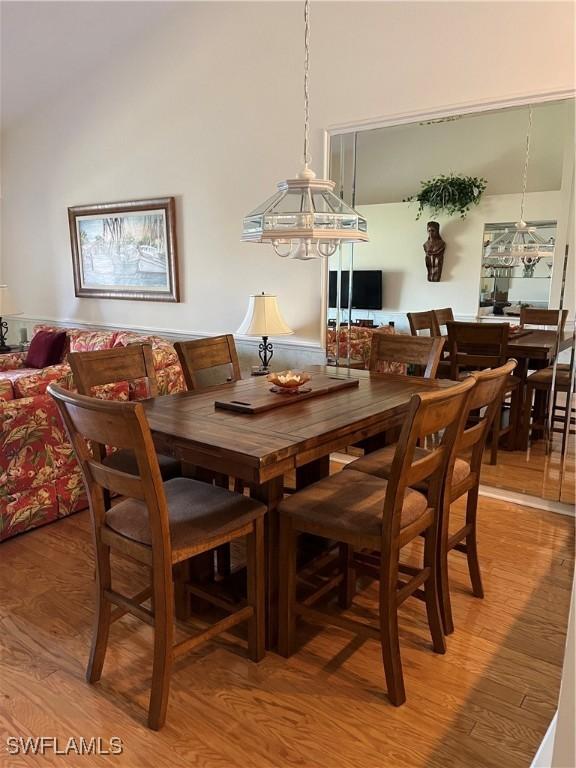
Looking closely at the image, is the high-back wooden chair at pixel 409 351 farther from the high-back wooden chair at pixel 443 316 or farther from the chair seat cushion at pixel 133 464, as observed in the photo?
the chair seat cushion at pixel 133 464

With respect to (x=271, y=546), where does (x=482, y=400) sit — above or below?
above

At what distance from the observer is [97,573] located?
1.95 m

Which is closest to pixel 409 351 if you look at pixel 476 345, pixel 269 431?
pixel 476 345

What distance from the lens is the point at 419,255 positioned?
3691 mm

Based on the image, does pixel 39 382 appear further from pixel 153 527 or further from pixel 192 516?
pixel 153 527

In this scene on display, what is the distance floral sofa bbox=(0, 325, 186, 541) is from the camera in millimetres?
2838

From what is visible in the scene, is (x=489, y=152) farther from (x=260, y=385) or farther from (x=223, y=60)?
(x=223, y=60)

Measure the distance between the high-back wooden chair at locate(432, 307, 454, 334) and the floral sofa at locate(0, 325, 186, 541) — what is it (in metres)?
1.97

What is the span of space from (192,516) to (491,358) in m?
2.27

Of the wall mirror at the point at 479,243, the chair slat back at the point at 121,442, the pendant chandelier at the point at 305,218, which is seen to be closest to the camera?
the chair slat back at the point at 121,442

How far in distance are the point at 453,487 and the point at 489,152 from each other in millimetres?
2079

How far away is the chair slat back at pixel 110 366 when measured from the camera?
248cm

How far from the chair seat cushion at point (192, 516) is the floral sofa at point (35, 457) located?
3.86 ft

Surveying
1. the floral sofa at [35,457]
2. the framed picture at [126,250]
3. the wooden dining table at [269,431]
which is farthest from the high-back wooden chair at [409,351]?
the framed picture at [126,250]
